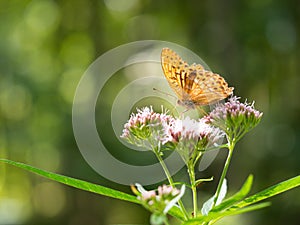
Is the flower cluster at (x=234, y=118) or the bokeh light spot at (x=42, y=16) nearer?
the flower cluster at (x=234, y=118)

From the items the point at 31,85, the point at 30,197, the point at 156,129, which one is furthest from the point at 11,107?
the point at 156,129

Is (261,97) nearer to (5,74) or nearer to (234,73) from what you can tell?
(234,73)

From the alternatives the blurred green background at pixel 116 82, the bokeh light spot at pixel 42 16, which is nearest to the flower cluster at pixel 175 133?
the blurred green background at pixel 116 82

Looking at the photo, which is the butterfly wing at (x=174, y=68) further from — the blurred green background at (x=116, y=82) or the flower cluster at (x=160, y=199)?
the blurred green background at (x=116, y=82)

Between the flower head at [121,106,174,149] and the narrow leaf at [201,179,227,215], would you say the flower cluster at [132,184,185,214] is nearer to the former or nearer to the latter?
the narrow leaf at [201,179,227,215]

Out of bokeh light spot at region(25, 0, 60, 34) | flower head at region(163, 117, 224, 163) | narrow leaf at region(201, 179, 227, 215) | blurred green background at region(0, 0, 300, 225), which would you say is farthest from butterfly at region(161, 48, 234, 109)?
bokeh light spot at region(25, 0, 60, 34)

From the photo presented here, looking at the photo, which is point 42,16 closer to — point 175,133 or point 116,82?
point 116,82
